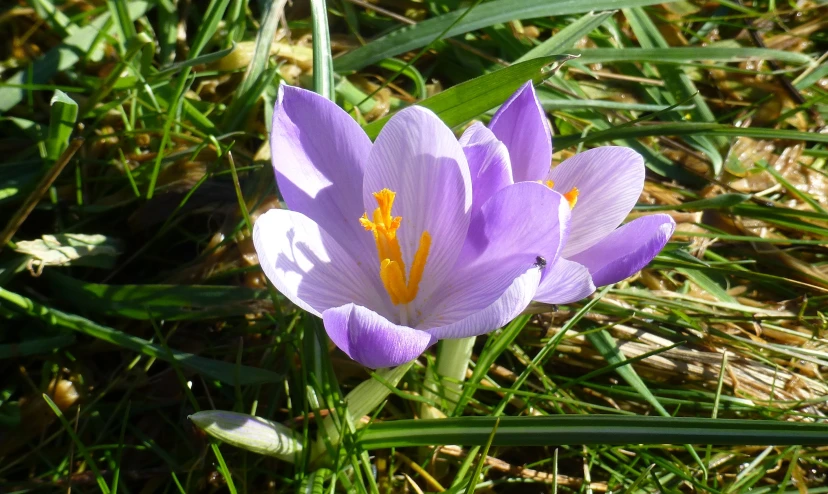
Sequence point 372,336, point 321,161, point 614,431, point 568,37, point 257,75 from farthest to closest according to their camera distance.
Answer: point 568,37
point 257,75
point 321,161
point 614,431
point 372,336

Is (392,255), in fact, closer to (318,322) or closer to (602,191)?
(318,322)

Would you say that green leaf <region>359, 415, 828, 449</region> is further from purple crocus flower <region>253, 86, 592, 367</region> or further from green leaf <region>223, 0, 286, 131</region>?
green leaf <region>223, 0, 286, 131</region>

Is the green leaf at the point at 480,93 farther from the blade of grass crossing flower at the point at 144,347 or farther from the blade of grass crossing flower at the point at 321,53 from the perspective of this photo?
the blade of grass crossing flower at the point at 144,347

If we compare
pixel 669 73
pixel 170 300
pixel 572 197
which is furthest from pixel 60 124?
pixel 669 73

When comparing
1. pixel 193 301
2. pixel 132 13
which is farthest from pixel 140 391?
pixel 132 13

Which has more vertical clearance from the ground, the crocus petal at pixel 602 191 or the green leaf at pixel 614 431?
the crocus petal at pixel 602 191

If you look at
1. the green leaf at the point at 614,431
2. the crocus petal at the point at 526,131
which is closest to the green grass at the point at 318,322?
the green leaf at the point at 614,431

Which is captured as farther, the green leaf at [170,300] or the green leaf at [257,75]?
the green leaf at [257,75]
